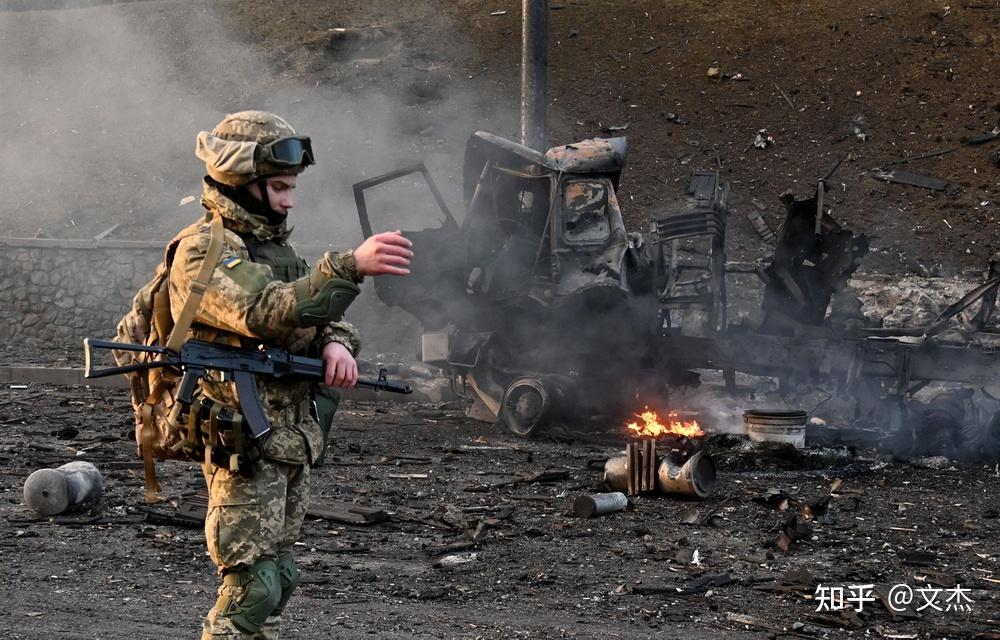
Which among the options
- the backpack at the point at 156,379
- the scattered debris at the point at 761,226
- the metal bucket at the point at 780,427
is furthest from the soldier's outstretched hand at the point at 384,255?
the scattered debris at the point at 761,226

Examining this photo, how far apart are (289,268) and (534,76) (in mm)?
12982

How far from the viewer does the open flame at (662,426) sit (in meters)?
11.3

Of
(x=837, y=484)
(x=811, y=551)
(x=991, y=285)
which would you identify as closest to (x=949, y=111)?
(x=991, y=285)

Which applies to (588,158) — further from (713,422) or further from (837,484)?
(837,484)

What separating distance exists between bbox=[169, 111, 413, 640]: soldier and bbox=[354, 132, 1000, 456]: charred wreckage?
721cm

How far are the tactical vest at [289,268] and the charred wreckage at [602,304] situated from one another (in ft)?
23.1

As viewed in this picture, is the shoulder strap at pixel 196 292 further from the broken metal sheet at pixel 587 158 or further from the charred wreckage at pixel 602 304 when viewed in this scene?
the broken metal sheet at pixel 587 158

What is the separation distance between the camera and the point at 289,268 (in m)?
4.32

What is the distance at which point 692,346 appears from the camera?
37.6 feet

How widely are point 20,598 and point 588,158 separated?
7382 mm

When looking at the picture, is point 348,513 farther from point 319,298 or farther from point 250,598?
point 319,298

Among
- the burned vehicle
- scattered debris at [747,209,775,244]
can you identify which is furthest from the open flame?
scattered debris at [747,209,775,244]

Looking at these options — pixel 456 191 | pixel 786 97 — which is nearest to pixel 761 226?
pixel 786 97

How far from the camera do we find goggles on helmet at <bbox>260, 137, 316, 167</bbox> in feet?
13.6
